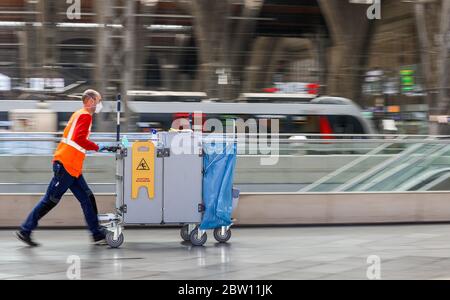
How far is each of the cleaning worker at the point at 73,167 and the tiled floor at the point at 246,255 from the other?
396 millimetres

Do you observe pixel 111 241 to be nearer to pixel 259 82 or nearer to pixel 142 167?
pixel 142 167

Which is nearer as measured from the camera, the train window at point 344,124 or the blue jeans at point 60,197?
the blue jeans at point 60,197

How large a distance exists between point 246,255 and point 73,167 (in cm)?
224

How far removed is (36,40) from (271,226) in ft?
88.3

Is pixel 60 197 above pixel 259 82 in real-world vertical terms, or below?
below

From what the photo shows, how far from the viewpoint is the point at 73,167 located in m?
9.73

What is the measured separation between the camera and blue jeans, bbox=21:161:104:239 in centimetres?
972

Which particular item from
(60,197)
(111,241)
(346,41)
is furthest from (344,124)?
(60,197)

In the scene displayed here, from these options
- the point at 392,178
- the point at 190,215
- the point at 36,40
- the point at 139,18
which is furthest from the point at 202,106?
the point at 190,215

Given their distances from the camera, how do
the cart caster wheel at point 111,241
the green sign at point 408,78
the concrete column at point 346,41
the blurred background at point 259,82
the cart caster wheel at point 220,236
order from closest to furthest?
the cart caster wheel at point 111,241 → the cart caster wheel at point 220,236 → the blurred background at point 259,82 → the concrete column at point 346,41 → the green sign at point 408,78

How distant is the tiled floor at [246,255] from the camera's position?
802cm

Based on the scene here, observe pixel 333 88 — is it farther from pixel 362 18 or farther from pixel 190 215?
pixel 190 215

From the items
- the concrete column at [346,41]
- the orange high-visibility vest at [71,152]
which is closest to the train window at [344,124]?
the concrete column at [346,41]

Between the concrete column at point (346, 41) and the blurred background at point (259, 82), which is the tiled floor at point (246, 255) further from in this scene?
the concrete column at point (346, 41)
